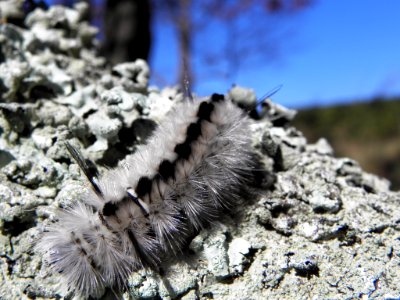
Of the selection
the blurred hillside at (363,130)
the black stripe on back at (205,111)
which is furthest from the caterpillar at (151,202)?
the blurred hillside at (363,130)

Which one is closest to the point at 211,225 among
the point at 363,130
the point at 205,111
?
the point at 205,111

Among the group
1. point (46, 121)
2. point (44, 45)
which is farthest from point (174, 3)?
point (46, 121)

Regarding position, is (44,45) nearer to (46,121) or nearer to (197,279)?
(46,121)

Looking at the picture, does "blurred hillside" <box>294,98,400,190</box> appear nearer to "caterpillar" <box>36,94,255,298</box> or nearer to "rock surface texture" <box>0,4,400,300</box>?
"rock surface texture" <box>0,4,400,300</box>

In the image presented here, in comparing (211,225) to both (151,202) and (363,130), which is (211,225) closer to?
(151,202)

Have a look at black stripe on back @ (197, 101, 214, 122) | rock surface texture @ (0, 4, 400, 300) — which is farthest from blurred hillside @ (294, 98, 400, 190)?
black stripe on back @ (197, 101, 214, 122)

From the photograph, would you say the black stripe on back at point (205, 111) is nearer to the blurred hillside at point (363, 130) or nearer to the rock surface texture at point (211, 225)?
the rock surface texture at point (211, 225)
